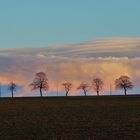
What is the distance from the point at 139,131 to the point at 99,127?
13.9 feet

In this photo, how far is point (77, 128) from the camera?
36219 millimetres

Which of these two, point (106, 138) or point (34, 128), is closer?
point (106, 138)

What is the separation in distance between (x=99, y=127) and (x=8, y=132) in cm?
712

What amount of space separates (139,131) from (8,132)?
8880 millimetres

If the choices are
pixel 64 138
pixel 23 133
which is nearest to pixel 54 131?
pixel 23 133

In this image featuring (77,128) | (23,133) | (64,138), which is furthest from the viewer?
(77,128)

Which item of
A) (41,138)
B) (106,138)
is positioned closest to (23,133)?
(41,138)

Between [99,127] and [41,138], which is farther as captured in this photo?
[99,127]

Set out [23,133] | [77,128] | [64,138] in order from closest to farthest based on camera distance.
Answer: [64,138], [23,133], [77,128]

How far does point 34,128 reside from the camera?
1446 inches

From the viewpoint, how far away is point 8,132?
33.9 meters

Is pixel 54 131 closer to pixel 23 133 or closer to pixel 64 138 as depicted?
pixel 23 133

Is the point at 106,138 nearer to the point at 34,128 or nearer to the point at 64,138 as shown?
the point at 64,138

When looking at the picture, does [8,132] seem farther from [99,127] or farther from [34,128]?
[99,127]
